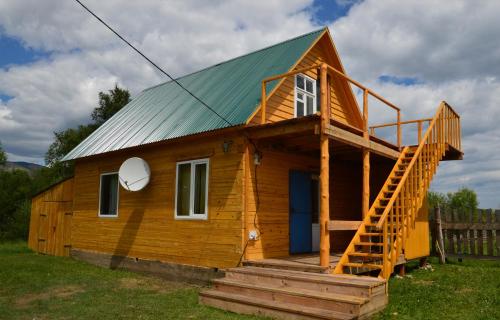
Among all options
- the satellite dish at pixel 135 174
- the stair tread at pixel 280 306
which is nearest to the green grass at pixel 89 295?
the stair tread at pixel 280 306

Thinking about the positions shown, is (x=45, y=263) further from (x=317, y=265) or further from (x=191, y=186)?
(x=317, y=265)

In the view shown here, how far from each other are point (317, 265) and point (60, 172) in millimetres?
43765

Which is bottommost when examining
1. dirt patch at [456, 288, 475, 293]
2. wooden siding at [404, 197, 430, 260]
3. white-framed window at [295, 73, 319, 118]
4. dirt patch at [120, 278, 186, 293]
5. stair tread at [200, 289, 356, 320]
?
dirt patch at [120, 278, 186, 293]

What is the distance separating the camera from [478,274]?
436 inches

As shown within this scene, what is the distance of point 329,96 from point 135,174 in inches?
218

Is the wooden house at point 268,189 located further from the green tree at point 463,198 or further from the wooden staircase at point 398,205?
the green tree at point 463,198

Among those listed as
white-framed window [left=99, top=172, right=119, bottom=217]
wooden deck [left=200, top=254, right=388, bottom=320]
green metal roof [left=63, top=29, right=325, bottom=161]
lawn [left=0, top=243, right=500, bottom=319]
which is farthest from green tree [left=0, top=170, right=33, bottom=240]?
wooden deck [left=200, top=254, right=388, bottom=320]

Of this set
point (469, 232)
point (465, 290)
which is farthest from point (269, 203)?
point (469, 232)

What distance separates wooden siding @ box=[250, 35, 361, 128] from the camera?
35.4ft

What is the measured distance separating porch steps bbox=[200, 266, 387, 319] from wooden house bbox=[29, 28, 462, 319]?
2 cm

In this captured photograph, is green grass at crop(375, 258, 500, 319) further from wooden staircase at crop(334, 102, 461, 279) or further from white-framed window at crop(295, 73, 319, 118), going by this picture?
white-framed window at crop(295, 73, 319, 118)

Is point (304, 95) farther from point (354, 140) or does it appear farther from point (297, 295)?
point (297, 295)

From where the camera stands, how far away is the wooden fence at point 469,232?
13297 millimetres

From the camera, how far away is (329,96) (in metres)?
9.16
